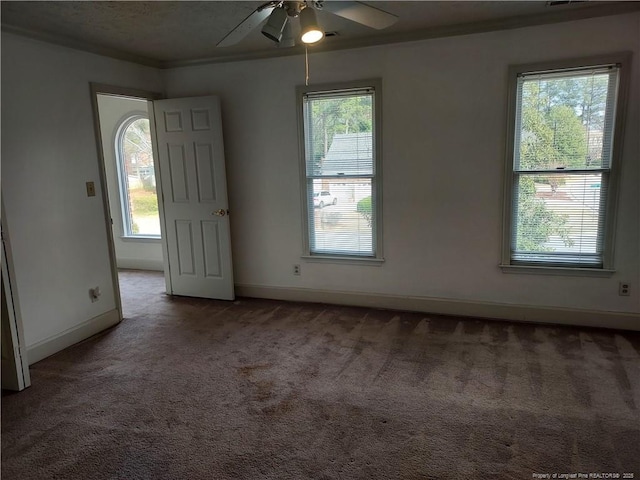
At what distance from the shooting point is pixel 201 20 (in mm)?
3162

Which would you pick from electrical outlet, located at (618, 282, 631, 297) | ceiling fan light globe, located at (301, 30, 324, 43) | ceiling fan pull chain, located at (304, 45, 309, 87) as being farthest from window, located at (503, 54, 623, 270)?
ceiling fan light globe, located at (301, 30, 324, 43)

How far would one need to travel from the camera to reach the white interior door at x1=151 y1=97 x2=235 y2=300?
14.1ft

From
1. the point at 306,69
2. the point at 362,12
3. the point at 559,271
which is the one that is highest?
the point at 306,69

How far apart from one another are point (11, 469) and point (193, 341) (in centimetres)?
156

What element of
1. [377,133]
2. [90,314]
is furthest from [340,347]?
[90,314]

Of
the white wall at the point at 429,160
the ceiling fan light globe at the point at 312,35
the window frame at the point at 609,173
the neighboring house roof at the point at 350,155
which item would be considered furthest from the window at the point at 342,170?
the ceiling fan light globe at the point at 312,35

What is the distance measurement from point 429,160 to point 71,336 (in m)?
3.43

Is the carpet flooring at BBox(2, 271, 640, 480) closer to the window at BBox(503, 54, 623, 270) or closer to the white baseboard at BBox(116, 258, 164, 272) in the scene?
the window at BBox(503, 54, 623, 270)

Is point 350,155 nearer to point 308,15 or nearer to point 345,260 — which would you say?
point 345,260

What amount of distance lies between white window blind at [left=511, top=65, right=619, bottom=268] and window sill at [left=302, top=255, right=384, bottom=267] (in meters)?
1.23

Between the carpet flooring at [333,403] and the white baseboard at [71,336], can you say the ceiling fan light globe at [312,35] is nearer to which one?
the carpet flooring at [333,403]

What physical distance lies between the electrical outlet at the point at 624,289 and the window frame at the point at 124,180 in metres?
5.25

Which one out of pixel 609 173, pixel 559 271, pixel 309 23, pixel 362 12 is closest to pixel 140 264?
pixel 309 23

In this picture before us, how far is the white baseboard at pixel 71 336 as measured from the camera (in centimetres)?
325
